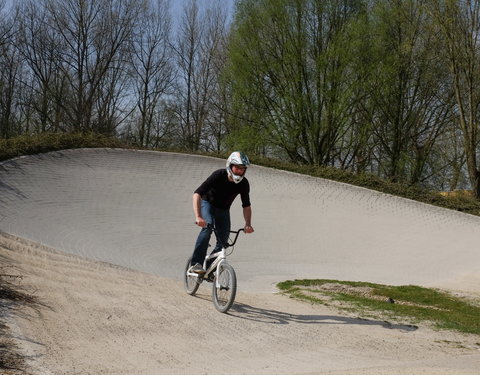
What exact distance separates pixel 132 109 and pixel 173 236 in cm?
2598

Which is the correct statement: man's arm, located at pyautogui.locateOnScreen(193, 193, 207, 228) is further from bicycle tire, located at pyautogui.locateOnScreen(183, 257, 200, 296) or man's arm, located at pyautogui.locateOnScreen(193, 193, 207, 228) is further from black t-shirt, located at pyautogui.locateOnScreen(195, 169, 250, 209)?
bicycle tire, located at pyautogui.locateOnScreen(183, 257, 200, 296)

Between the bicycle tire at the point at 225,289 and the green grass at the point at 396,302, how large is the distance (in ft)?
6.68

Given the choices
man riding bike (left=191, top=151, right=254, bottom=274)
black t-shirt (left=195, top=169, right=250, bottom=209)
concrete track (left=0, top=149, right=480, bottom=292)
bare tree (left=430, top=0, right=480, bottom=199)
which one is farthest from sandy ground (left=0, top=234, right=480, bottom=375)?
bare tree (left=430, top=0, right=480, bottom=199)

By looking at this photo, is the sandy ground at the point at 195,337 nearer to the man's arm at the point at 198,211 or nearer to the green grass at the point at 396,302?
the green grass at the point at 396,302

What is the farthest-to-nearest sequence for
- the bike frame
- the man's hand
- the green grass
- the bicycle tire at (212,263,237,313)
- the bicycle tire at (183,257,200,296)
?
the green grass → the bicycle tire at (183,257,200,296) → the bike frame → the man's hand → the bicycle tire at (212,263,237,313)

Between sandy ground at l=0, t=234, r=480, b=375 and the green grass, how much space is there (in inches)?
22.9

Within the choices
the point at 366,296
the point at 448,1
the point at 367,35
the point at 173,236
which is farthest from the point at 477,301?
the point at 367,35

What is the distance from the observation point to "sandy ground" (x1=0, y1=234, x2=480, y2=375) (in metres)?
3.83

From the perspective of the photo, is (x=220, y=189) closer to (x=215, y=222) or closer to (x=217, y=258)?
(x=215, y=222)

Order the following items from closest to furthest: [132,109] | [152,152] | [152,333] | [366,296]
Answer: [152,333]
[366,296]
[152,152]
[132,109]

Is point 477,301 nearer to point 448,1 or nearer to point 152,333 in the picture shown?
point 152,333

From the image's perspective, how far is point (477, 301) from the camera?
9070mm

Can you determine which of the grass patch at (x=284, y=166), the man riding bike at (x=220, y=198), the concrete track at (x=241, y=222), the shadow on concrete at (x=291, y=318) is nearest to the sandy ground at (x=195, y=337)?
the shadow on concrete at (x=291, y=318)

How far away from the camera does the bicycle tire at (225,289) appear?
18.4ft
